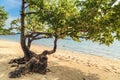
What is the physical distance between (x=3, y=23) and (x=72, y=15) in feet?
47.9

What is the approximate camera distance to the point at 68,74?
1848 centimetres

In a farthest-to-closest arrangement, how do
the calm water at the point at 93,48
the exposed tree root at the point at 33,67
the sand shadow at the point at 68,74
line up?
the calm water at the point at 93,48 → the sand shadow at the point at 68,74 → the exposed tree root at the point at 33,67

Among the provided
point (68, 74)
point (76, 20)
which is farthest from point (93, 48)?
point (76, 20)

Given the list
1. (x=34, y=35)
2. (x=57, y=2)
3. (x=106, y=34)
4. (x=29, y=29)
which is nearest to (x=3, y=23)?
(x=29, y=29)

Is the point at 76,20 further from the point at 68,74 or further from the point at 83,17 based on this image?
the point at 68,74

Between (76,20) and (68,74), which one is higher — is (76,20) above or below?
above

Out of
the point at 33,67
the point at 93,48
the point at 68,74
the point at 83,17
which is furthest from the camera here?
the point at 93,48

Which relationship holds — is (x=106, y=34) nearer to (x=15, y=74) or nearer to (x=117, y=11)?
(x=117, y=11)

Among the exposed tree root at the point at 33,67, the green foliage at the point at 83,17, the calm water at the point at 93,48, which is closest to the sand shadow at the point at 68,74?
the exposed tree root at the point at 33,67

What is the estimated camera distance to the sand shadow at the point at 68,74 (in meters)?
17.8

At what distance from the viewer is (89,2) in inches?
616

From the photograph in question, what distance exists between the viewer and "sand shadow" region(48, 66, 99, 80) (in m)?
17.8

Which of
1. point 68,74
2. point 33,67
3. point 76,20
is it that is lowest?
point 68,74

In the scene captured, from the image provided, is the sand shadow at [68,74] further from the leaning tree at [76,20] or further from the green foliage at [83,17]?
the green foliage at [83,17]
